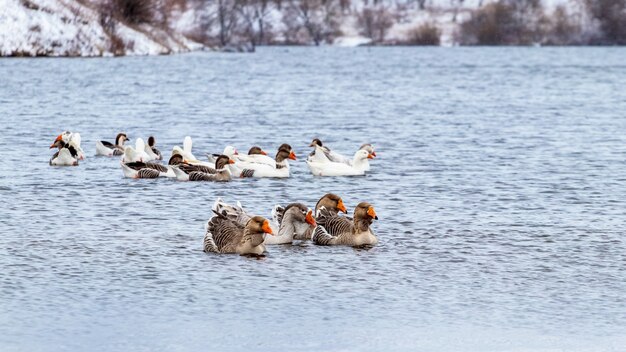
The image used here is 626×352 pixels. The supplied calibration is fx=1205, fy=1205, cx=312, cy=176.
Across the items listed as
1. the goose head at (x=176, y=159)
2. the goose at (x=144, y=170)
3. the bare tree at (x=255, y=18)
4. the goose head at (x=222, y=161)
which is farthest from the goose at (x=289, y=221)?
the bare tree at (x=255, y=18)

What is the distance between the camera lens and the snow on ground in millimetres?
85188

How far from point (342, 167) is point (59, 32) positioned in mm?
66626

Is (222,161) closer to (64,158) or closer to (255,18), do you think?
(64,158)

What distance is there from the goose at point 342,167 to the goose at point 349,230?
7.90m

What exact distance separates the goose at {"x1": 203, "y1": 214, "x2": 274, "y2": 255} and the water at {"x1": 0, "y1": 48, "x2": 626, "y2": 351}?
29 centimetres

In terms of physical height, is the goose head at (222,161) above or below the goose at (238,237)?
above

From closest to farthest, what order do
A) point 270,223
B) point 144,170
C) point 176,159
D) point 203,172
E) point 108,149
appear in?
point 270,223
point 203,172
point 144,170
point 176,159
point 108,149

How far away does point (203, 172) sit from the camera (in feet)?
81.0

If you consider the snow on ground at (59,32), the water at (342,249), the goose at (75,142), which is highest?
the snow on ground at (59,32)

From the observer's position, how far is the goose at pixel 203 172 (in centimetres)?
2450

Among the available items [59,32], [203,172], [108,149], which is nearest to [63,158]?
[108,149]

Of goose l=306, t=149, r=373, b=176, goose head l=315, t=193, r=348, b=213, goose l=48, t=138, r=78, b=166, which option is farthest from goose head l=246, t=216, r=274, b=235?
goose l=48, t=138, r=78, b=166

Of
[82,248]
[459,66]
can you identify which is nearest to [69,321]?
[82,248]

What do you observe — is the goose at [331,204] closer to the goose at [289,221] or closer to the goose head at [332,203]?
the goose head at [332,203]
